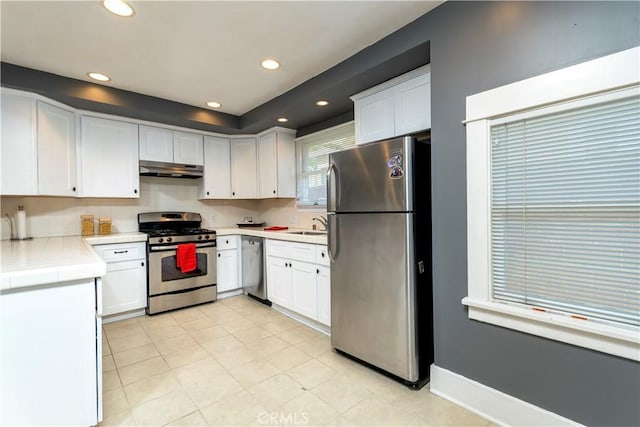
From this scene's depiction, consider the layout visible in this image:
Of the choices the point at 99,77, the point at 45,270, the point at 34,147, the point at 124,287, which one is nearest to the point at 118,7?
the point at 99,77

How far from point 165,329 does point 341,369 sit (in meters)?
1.87

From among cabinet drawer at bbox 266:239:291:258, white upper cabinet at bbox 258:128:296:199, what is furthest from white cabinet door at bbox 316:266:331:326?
white upper cabinet at bbox 258:128:296:199

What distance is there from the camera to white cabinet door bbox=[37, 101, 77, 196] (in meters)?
2.75

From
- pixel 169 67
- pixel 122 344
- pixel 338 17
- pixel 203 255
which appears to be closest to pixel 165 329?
pixel 122 344

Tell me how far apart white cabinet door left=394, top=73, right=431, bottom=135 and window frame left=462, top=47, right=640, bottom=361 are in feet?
1.66

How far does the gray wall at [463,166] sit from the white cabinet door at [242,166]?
264 centimetres

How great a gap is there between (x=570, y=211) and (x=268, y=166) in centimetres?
336

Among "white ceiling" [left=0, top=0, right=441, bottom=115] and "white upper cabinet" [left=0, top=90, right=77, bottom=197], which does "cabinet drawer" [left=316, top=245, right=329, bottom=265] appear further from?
"white upper cabinet" [left=0, top=90, right=77, bottom=197]

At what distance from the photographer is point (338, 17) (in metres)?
1.94

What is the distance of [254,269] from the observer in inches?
147

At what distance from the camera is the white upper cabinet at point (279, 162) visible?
3992 millimetres

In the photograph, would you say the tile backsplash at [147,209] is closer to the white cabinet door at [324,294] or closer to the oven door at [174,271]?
the oven door at [174,271]

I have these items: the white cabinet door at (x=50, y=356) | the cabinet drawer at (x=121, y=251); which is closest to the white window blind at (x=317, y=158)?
the cabinet drawer at (x=121, y=251)

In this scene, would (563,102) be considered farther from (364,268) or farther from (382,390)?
(382,390)
